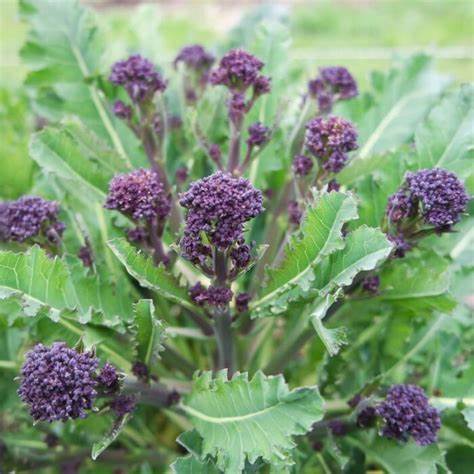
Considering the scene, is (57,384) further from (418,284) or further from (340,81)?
(340,81)

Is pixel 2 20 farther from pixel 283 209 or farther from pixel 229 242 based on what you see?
pixel 229 242

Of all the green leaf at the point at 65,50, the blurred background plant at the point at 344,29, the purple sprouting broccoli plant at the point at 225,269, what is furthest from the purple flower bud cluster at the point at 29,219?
the blurred background plant at the point at 344,29

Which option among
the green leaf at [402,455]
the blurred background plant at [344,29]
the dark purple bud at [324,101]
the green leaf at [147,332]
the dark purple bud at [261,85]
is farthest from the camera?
the blurred background plant at [344,29]

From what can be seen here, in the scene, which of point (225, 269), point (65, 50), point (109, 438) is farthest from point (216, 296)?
point (65, 50)

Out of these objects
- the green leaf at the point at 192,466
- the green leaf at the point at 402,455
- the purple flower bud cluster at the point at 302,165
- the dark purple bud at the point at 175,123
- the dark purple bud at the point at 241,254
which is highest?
the purple flower bud cluster at the point at 302,165

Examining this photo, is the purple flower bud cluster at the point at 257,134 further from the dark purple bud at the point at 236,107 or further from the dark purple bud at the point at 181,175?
the dark purple bud at the point at 181,175

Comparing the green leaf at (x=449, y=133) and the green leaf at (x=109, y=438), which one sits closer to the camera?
the green leaf at (x=109, y=438)
